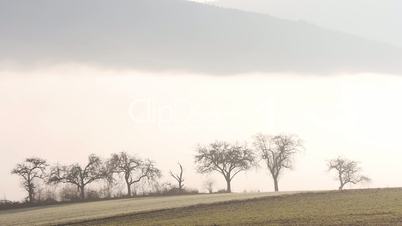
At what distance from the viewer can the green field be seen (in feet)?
170

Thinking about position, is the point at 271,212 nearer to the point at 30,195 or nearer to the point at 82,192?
the point at 30,195

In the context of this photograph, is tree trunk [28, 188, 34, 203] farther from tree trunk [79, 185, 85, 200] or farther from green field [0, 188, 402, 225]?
green field [0, 188, 402, 225]

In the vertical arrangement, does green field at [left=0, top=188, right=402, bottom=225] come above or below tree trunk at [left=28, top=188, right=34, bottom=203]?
below

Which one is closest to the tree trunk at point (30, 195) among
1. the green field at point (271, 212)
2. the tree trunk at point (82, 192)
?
the tree trunk at point (82, 192)

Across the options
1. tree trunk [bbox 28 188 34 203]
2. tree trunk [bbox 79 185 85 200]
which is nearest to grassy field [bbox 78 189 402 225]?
tree trunk [bbox 79 185 85 200]

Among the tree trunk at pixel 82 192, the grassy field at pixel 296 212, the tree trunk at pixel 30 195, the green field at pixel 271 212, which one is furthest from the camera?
the tree trunk at pixel 82 192

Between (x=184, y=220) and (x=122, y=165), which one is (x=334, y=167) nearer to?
(x=122, y=165)

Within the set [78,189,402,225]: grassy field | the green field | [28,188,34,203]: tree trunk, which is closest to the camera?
[78,189,402,225]: grassy field

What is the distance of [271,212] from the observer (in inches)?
2359

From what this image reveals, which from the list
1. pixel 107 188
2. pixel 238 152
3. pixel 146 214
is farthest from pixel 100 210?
pixel 238 152

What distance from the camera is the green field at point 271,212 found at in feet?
170

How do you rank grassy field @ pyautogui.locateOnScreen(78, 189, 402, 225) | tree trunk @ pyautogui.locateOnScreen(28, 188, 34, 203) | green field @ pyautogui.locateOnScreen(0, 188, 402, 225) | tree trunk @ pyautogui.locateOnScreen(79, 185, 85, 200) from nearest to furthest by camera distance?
1. grassy field @ pyautogui.locateOnScreen(78, 189, 402, 225)
2. green field @ pyautogui.locateOnScreen(0, 188, 402, 225)
3. tree trunk @ pyautogui.locateOnScreen(28, 188, 34, 203)
4. tree trunk @ pyautogui.locateOnScreen(79, 185, 85, 200)

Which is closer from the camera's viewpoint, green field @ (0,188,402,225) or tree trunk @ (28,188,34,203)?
green field @ (0,188,402,225)

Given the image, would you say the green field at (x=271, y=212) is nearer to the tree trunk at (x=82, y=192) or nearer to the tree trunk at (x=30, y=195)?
the tree trunk at (x=30, y=195)
